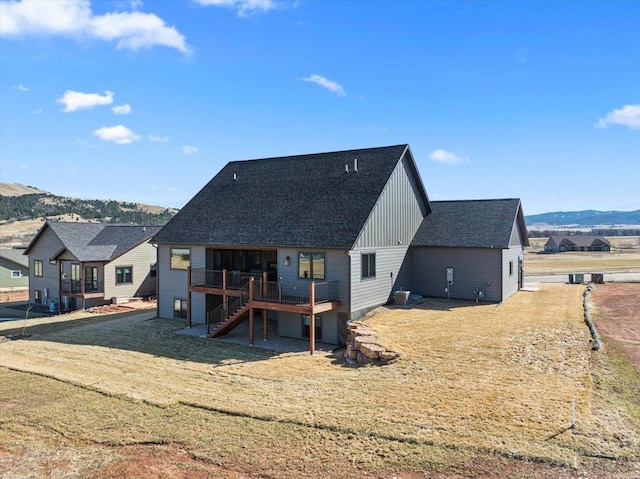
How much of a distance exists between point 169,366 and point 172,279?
959 cm

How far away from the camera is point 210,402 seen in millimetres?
12602

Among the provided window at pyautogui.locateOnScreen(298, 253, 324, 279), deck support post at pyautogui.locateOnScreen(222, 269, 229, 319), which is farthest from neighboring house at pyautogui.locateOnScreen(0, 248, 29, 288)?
window at pyautogui.locateOnScreen(298, 253, 324, 279)

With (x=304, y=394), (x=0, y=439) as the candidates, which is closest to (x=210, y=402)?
(x=304, y=394)


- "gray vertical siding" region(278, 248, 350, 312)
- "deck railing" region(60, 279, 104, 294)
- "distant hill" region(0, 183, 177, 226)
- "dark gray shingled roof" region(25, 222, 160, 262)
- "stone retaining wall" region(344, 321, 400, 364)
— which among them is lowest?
"stone retaining wall" region(344, 321, 400, 364)

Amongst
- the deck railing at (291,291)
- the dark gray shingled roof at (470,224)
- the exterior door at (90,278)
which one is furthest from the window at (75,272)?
the dark gray shingled roof at (470,224)

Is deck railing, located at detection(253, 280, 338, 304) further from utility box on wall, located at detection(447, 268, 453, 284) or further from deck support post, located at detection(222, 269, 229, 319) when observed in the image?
utility box on wall, located at detection(447, 268, 453, 284)

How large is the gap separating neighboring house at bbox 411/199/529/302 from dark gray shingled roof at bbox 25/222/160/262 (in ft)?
68.9

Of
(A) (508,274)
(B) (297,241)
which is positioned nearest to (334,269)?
(B) (297,241)

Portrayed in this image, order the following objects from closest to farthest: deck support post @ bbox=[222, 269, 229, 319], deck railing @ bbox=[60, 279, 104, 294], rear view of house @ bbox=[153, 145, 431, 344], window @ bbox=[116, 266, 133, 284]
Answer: rear view of house @ bbox=[153, 145, 431, 344], deck support post @ bbox=[222, 269, 229, 319], deck railing @ bbox=[60, 279, 104, 294], window @ bbox=[116, 266, 133, 284]

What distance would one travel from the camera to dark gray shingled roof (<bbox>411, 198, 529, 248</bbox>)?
24.5m

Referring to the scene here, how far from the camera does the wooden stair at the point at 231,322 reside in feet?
65.1

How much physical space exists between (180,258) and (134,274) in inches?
444

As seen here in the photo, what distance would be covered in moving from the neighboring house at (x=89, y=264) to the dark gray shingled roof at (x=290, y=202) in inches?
391

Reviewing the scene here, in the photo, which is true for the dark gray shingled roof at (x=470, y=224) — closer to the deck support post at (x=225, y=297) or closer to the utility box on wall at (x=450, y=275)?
the utility box on wall at (x=450, y=275)
